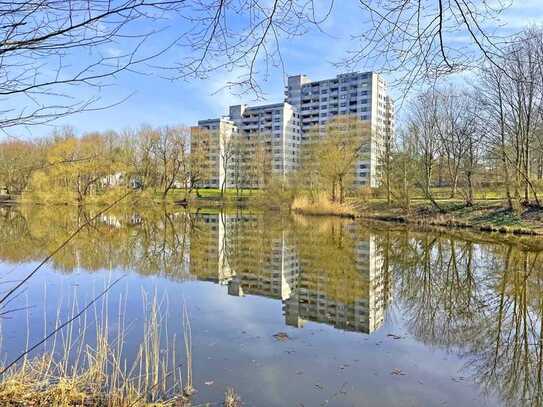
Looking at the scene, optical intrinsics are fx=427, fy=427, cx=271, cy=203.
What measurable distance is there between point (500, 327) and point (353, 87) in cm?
7717

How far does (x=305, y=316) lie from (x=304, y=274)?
399cm

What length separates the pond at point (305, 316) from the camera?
17.3 ft

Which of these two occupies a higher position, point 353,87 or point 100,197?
point 353,87

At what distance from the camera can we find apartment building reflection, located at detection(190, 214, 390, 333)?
8.64 meters

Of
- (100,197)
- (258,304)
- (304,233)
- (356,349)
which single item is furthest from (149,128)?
(356,349)

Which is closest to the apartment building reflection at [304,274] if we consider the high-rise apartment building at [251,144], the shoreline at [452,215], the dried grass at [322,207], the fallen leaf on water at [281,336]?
the fallen leaf on water at [281,336]

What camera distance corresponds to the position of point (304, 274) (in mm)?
12336

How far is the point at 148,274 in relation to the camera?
11695mm

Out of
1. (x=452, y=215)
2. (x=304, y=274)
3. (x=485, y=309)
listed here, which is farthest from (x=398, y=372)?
(x=452, y=215)

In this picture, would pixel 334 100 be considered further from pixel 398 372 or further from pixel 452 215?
pixel 398 372

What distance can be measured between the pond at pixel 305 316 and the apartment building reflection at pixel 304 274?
0.06 m

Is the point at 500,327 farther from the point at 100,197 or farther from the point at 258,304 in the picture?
the point at 100,197

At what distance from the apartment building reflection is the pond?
0.06 meters

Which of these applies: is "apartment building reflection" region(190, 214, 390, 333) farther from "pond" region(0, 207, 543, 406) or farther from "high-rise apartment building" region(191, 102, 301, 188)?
"high-rise apartment building" region(191, 102, 301, 188)
